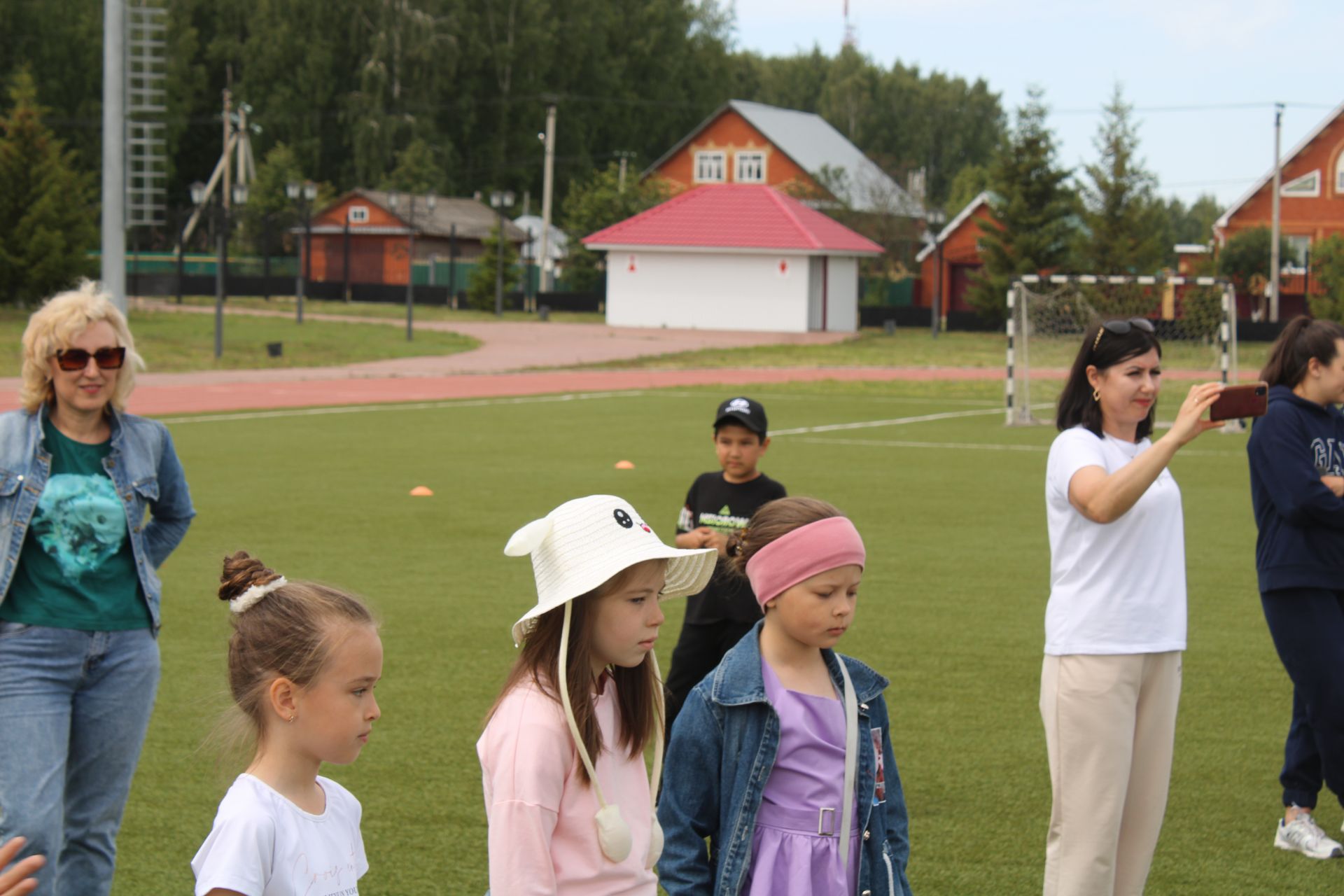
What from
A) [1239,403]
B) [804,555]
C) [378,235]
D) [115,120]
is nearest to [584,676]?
[804,555]

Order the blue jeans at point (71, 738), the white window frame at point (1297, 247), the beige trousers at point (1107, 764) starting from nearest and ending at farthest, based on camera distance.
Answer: the blue jeans at point (71, 738) < the beige trousers at point (1107, 764) < the white window frame at point (1297, 247)

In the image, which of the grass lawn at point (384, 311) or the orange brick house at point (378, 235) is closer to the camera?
the grass lawn at point (384, 311)

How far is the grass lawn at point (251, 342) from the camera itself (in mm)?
34250

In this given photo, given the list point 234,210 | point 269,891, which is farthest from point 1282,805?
point 234,210

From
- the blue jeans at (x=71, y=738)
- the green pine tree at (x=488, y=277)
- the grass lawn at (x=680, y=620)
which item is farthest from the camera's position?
the green pine tree at (x=488, y=277)

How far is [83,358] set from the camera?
15.1 ft

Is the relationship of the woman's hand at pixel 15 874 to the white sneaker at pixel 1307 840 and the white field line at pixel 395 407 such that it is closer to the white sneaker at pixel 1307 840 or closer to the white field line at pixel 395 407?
the white sneaker at pixel 1307 840

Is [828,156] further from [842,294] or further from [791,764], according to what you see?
[791,764]

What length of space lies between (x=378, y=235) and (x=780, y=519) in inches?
2774

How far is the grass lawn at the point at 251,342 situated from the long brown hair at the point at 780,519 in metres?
30.4

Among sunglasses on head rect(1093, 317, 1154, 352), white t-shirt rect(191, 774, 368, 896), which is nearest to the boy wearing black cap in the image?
sunglasses on head rect(1093, 317, 1154, 352)

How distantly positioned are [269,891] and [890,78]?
118343mm

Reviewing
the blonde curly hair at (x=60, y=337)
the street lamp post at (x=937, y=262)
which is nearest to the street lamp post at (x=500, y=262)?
the street lamp post at (x=937, y=262)

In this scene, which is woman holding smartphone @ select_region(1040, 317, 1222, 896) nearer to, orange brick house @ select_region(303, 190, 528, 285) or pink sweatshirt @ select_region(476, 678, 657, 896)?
pink sweatshirt @ select_region(476, 678, 657, 896)
